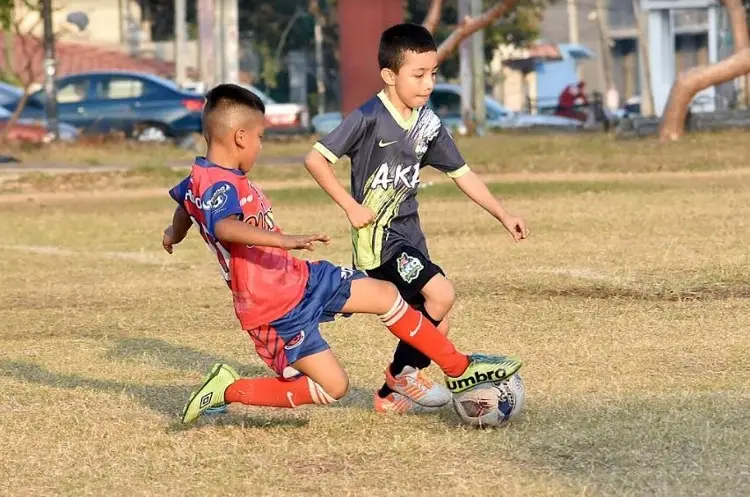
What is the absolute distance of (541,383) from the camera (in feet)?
20.2

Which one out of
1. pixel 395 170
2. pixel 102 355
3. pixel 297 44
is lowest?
pixel 102 355

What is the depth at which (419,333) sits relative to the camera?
544 centimetres

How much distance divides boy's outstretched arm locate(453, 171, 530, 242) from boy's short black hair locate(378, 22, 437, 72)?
56 cm

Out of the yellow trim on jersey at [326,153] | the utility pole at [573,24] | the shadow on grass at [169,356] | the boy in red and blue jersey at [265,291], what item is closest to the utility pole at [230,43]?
the shadow on grass at [169,356]

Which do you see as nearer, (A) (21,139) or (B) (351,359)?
(B) (351,359)

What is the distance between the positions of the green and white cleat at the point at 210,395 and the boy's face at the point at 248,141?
0.75 m

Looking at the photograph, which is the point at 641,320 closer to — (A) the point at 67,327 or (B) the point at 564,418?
(B) the point at 564,418

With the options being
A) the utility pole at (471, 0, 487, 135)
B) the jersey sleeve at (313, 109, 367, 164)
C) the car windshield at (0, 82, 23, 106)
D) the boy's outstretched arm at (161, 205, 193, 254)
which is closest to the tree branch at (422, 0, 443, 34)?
the utility pole at (471, 0, 487, 135)

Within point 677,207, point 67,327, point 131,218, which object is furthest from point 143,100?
point 67,327

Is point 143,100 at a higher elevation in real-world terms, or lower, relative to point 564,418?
Answer: higher

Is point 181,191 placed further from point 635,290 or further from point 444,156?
point 635,290

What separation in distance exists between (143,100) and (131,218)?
15233mm

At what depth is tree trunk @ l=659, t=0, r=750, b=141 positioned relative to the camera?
21.5 metres

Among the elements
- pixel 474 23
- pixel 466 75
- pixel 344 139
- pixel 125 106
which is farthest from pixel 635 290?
pixel 125 106
